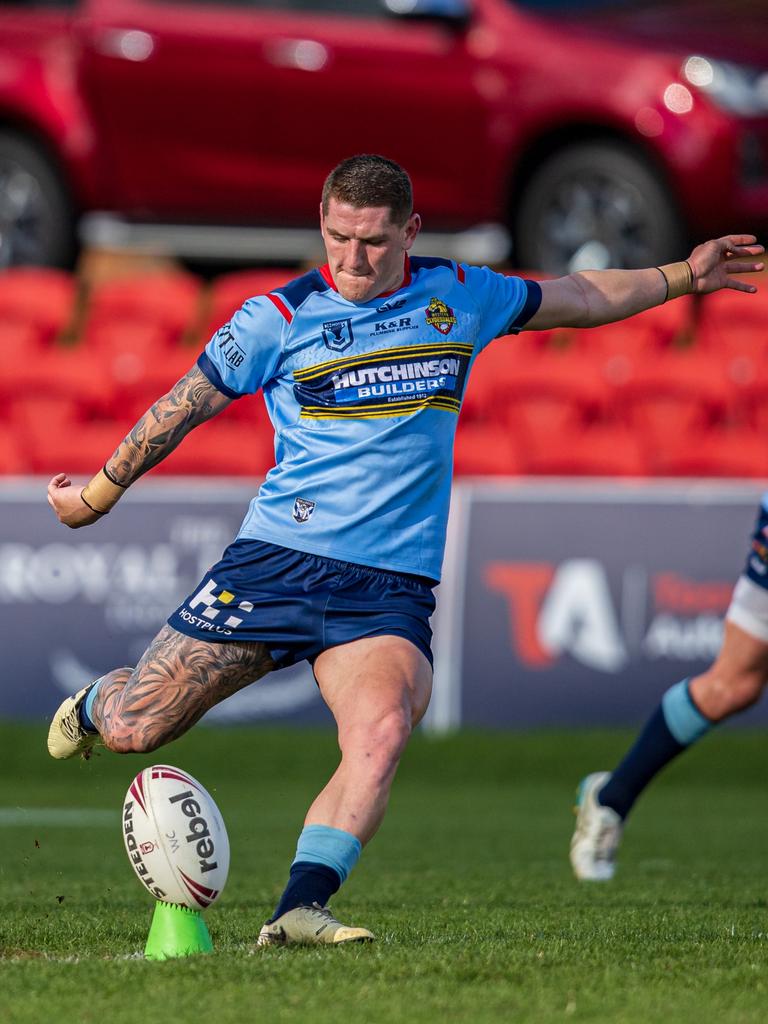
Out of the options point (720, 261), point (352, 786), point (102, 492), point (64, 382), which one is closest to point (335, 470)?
point (102, 492)

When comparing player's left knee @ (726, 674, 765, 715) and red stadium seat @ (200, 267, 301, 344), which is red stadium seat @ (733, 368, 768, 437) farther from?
player's left knee @ (726, 674, 765, 715)

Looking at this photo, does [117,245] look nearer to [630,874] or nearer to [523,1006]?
[630,874]

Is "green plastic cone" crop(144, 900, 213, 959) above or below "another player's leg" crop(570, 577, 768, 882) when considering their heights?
below

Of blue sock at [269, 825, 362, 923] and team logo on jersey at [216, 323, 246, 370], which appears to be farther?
team logo on jersey at [216, 323, 246, 370]

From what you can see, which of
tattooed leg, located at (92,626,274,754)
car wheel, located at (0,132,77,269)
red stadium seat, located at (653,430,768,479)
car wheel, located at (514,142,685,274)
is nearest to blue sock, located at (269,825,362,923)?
tattooed leg, located at (92,626,274,754)

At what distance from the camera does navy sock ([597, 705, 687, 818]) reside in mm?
7129

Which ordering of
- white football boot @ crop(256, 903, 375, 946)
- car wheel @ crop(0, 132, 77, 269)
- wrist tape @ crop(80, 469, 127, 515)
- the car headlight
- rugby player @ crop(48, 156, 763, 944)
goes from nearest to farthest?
white football boot @ crop(256, 903, 375, 946) → rugby player @ crop(48, 156, 763, 944) → wrist tape @ crop(80, 469, 127, 515) → the car headlight → car wheel @ crop(0, 132, 77, 269)

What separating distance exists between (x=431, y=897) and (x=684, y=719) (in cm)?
131

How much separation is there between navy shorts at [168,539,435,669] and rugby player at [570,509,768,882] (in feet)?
6.36

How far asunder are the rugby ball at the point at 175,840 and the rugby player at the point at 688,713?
2.40m

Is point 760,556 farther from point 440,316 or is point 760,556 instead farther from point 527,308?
point 440,316

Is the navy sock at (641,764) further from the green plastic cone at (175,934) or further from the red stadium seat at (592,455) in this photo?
the red stadium seat at (592,455)

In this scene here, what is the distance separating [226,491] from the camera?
10.8m

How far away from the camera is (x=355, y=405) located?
5305 millimetres
